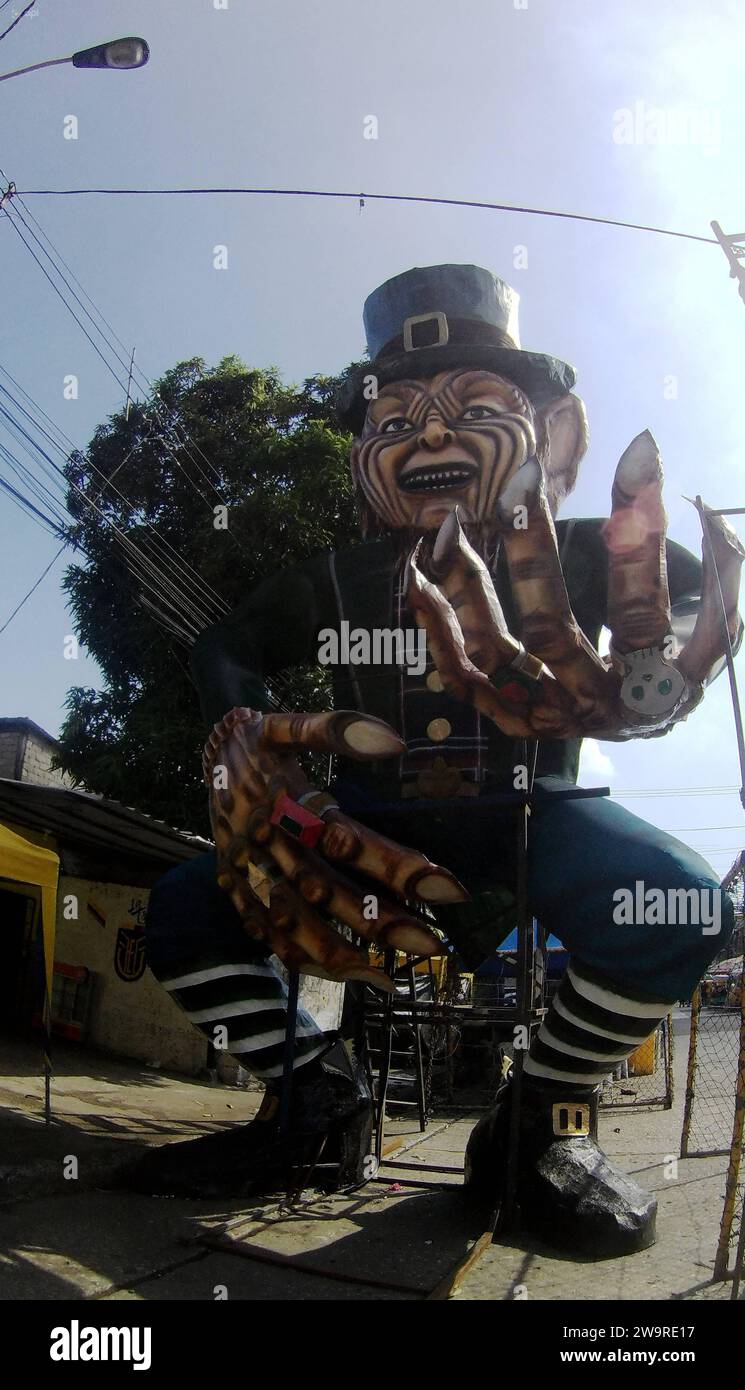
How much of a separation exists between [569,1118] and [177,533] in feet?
28.0

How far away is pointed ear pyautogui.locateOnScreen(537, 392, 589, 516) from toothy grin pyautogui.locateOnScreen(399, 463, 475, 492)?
422mm

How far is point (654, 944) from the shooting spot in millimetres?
3252

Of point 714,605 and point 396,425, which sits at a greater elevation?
point 396,425

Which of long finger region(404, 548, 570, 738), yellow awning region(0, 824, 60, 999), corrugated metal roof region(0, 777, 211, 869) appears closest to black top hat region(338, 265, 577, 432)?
long finger region(404, 548, 570, 738)

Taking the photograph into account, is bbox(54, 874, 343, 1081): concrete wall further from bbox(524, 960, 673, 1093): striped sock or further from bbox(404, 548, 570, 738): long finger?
bbox(404, 548, 570, 738): long finger

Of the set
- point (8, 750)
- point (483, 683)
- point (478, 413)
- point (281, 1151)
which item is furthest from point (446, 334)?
point (8, 750)

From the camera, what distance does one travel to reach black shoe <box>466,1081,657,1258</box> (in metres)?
3.21

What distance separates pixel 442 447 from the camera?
4.08 metres

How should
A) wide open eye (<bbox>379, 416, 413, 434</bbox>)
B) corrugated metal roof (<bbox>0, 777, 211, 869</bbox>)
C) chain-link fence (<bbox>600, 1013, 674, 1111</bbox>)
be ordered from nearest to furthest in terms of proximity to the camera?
wide open eye (<bbox>379, 416, 413, 434</bbox>) < corrugated metal roof (<bbox>0, 777, 211, 869</bbox>) < chain-link fence (<bbox>600, 1013, 674, 1111</bbox>)

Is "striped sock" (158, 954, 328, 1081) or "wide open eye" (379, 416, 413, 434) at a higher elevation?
"wide open eye" (379, 416, 413, 434)

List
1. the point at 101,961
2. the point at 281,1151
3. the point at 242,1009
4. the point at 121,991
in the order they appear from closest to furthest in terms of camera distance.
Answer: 1. the point at 281,1151
2. the point at 242,1009
3. the point at 121,991
4. the point at 101,961

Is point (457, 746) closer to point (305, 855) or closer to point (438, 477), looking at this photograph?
point (305, 855)

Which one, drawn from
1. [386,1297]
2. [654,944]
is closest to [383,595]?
[654,944]

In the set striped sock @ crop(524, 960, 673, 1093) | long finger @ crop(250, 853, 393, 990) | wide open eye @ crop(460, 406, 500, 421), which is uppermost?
wide open eye @ crop(460, 406, 500, 421)
